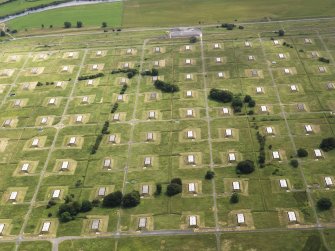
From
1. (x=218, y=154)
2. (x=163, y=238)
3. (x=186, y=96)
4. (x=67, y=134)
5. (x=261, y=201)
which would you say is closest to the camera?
(x=163, y=238)

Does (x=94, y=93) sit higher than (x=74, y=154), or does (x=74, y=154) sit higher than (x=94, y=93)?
(x=94, y=93)

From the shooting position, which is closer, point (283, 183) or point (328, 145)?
point (283, 183)

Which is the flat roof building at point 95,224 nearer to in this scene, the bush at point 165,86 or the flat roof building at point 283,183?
the flat roof building at point 283,183

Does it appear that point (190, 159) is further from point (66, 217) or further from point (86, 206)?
point (66, 217)

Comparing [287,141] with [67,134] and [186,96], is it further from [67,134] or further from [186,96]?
[67,134]

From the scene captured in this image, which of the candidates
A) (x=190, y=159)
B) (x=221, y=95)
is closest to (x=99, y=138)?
(x=190, y=159)

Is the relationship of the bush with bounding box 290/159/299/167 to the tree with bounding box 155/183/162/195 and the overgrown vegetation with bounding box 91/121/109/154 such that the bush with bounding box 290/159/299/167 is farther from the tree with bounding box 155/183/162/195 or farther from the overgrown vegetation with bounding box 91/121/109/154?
the overgrown vegetation with bounding box 91/121/109/154

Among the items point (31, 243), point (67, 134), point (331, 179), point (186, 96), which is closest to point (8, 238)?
point (31, 243)
